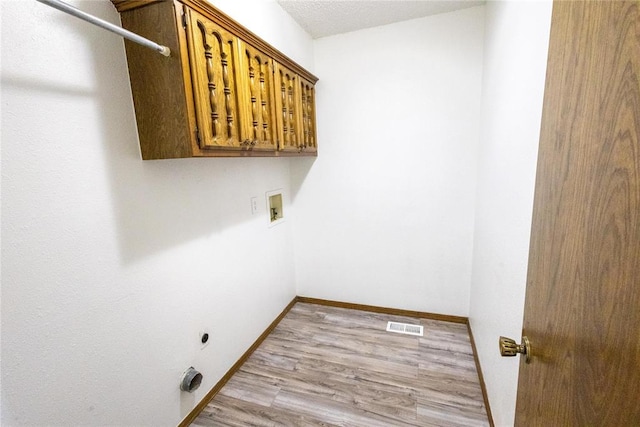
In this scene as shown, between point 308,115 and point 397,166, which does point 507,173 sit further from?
point 308,115

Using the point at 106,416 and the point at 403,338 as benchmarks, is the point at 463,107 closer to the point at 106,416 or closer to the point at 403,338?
the point at 403,338

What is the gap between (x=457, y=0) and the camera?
6.21ft

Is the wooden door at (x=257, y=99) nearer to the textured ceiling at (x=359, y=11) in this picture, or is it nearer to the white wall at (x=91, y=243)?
the white wall at (x=91, y=243)

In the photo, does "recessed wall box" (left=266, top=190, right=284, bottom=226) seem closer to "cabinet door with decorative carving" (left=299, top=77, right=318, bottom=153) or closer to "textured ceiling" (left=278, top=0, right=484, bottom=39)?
"cabinet door with decorative carving" (left=299, top=77, right=318, bottom=153)

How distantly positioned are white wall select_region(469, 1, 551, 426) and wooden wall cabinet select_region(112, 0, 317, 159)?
125 centimetres

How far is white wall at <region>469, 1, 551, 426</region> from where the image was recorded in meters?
0.99

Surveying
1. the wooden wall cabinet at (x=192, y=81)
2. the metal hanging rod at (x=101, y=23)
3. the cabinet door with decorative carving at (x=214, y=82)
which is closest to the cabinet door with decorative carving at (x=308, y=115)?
the wooden wall cabinet at (x=192, y=81)

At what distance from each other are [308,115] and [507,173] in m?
1.58

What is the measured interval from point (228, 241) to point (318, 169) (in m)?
1.16

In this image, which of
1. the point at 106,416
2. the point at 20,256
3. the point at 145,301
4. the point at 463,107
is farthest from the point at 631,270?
the point at 463,107

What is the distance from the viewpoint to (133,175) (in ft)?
3.92

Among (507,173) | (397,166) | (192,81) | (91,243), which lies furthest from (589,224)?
(397,166)

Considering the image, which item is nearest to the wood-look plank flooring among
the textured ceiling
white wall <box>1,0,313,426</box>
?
white wall <box>1,0,313,426</box>

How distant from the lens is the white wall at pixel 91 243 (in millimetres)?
850
